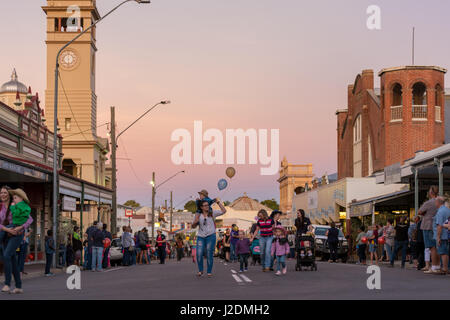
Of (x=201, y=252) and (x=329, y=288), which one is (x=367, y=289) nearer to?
(x=329, y=288)

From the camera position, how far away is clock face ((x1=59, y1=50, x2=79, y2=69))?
228 ft

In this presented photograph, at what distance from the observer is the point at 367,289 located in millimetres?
13445

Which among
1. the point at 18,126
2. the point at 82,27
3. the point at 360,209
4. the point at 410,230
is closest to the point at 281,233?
the point at 410,230

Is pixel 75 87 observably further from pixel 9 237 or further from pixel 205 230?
pixel 9 237

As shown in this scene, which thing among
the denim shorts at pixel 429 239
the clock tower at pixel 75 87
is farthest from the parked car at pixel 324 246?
the clock tower at pixel 75 87

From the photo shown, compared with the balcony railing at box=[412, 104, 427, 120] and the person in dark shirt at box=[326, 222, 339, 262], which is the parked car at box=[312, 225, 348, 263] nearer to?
the person in dark shirt at box=[326, 222, 339, 262]

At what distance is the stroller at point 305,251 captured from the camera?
21.6 metres

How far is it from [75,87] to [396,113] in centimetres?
3011

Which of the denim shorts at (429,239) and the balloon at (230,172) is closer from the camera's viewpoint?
the denim shorts at (429,239)

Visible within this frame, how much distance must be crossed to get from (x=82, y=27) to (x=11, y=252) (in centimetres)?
6022

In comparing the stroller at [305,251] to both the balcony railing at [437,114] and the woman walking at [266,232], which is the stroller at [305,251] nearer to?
the woman walking at [266,232]

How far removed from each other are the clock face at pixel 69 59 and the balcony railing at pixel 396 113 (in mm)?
30192

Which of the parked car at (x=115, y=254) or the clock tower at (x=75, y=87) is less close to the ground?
the clock tower at (x=75, y=87)
